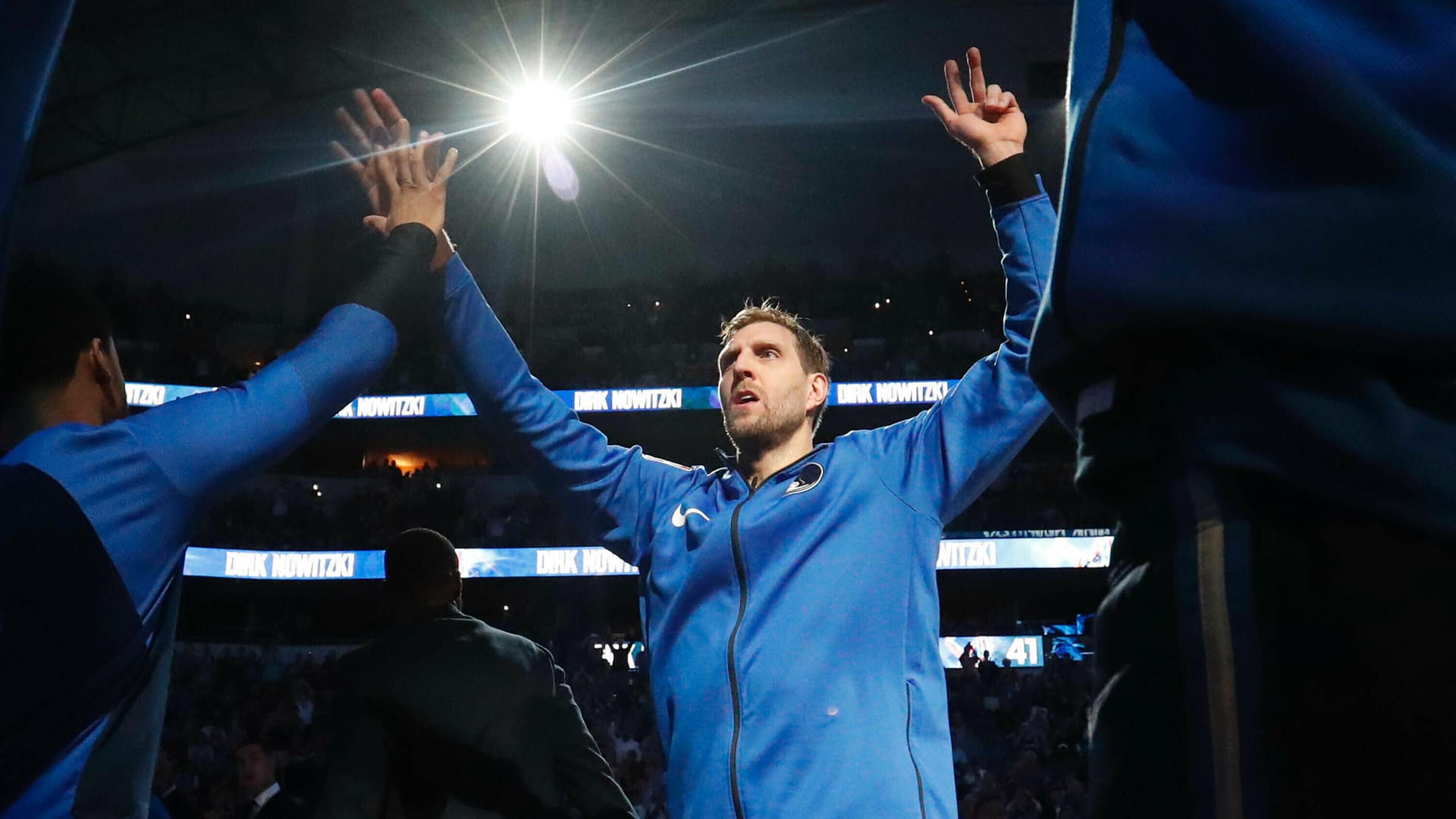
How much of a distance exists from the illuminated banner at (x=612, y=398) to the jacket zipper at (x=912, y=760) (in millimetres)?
16243

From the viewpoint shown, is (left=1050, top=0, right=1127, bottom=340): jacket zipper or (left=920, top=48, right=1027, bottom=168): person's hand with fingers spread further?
(left=920, top=48, right=1027, bottom=168): person's hand with fingers spread

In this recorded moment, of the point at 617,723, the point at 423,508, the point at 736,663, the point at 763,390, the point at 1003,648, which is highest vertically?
the point at 423,508

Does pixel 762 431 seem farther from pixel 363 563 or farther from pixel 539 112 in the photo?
pixel 363 563

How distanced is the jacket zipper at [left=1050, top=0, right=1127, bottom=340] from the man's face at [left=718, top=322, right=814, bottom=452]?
1712 millimetres

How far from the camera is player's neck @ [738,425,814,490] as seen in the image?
256 cm

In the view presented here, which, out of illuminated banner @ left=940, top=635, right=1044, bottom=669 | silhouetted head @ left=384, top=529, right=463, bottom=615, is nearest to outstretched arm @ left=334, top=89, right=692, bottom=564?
silhouetted head @ left=384, top=529, right=463, bottom=615

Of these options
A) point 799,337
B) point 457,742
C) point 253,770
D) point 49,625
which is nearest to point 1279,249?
point 49,625

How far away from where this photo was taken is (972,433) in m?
2.28

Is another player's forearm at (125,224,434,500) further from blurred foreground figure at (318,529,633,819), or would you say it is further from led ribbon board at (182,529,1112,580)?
led ribbon board at (182,529,1112,580)

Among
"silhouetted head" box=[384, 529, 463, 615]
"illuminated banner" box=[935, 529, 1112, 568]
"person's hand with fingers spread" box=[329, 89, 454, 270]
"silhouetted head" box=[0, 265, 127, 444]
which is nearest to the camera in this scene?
"silhouetted head" box=[0, 265, 127, 444]

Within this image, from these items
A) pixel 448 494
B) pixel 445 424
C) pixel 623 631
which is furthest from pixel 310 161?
pixel 623 631

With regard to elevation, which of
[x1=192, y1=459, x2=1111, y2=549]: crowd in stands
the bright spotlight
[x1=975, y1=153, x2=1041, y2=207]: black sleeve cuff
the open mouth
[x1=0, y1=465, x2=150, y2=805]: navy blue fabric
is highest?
the bright spotlight

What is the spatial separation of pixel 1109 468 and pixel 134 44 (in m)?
20.5

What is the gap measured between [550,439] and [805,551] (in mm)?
739
